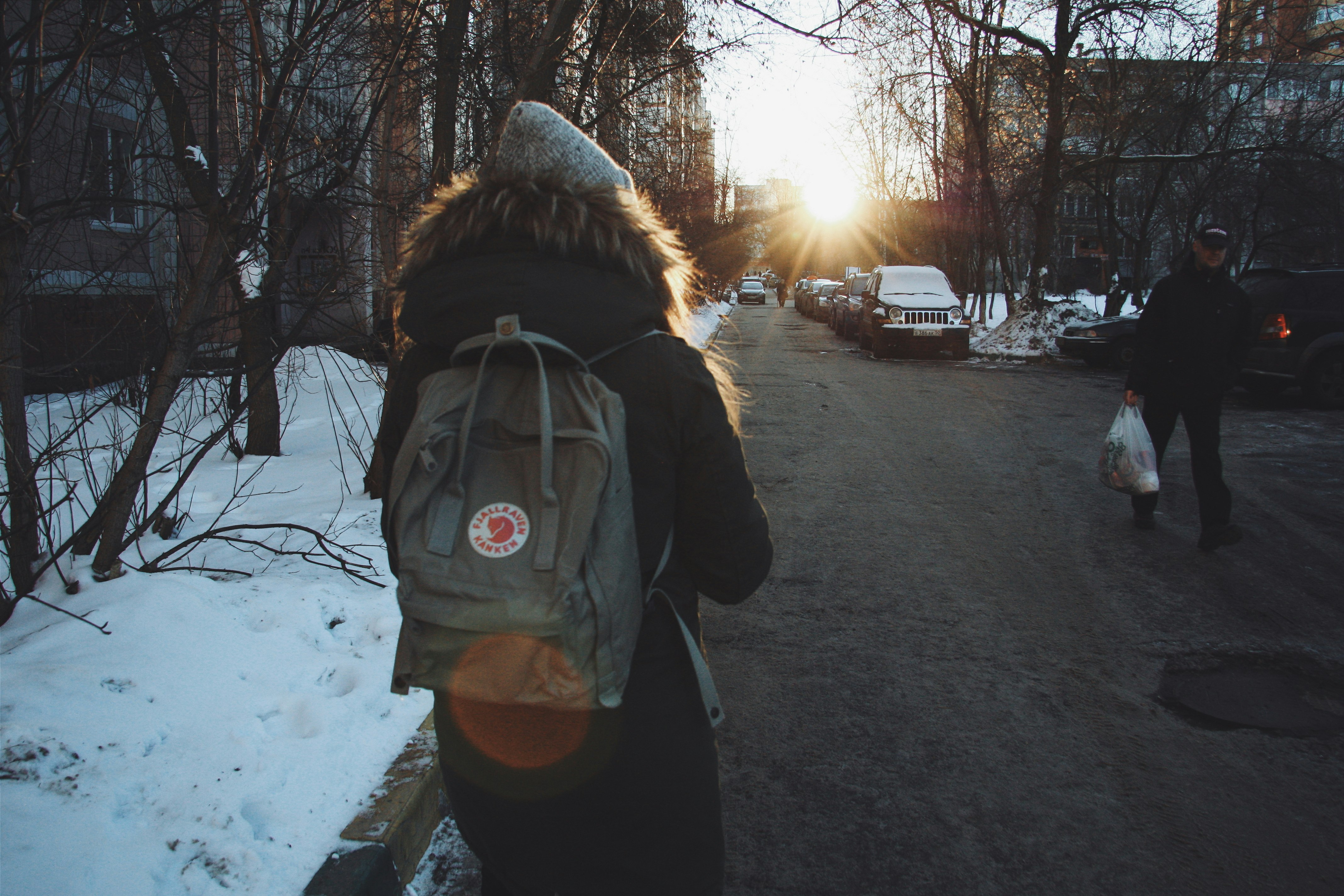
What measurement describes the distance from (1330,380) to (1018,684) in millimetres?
9896

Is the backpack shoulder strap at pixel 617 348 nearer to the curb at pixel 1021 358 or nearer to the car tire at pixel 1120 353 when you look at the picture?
the car tire at pixel 1120 353

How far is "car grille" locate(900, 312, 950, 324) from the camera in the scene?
18391 mm

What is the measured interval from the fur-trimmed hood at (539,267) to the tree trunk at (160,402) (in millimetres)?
2655

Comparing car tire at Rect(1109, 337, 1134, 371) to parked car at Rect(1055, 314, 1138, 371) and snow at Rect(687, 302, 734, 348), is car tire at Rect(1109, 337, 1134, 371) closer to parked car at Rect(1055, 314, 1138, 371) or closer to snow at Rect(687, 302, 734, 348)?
parked car at Rect(1055, 314, 1138, 371)

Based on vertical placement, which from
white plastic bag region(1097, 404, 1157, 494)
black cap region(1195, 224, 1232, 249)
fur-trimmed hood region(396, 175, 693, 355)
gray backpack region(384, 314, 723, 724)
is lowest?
white plastic bag region(1097, 404, 1157, 494)

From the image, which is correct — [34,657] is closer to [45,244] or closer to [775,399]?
[45,244]

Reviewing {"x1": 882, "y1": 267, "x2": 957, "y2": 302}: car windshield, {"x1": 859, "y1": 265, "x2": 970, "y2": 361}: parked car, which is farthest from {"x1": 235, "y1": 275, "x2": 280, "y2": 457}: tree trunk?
{"x1": 882, "y1": 267, "x2": 957, "y2": 302}: car windshield

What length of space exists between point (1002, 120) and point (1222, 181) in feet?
20.1

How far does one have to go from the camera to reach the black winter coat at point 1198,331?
5367mm

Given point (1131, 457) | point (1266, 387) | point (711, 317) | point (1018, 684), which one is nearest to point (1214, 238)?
point (1131, 457)

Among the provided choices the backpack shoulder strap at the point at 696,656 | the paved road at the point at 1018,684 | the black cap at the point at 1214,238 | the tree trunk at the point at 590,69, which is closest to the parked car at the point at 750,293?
the tree trunk at the point at 590,69

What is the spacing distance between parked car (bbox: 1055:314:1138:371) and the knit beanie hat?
54.0ft

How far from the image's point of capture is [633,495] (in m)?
1.44

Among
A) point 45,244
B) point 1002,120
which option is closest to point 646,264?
point 45,244
